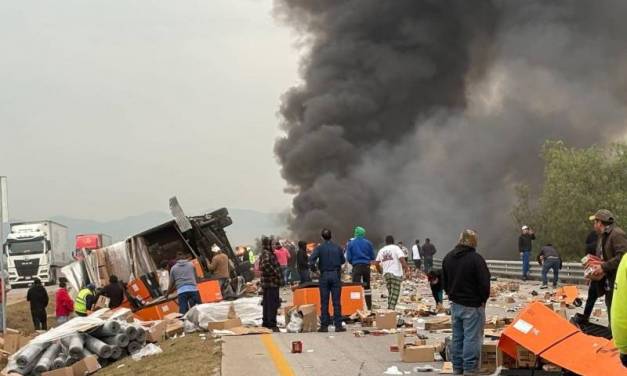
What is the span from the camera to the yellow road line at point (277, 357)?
9.32 meters

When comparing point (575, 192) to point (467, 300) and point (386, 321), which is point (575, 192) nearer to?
point (386, 321)

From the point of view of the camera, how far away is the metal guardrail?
2386cm

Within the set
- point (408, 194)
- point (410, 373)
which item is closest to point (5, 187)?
point (410, 373)

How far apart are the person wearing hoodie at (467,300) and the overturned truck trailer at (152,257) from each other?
11.4 metres

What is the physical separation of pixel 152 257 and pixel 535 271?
11.7 m

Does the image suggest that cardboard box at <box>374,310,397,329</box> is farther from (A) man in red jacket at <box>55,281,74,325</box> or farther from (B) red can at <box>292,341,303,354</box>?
(A) man in red jacket at <box>55,281,74,325</box>

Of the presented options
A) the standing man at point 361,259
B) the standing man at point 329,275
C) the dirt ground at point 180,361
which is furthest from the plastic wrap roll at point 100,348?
the standing man at point 361,259

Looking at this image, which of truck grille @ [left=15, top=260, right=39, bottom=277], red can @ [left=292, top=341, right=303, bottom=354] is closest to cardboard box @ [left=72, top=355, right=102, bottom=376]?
red can @ [left=292, top=341, right=303, bottom=354]

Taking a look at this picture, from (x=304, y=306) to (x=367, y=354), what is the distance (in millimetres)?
3438

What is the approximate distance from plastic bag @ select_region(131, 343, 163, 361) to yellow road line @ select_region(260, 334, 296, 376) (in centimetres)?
153

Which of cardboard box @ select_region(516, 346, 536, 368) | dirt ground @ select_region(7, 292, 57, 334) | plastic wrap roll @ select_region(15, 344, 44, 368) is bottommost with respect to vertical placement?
dirt ground @ select_region(7, 292, 57, 334)

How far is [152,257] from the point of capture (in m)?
23.0

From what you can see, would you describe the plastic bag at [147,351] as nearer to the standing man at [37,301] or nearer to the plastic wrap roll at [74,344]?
the plastic wrap roll at [74,344]

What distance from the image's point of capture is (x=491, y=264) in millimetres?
31266
